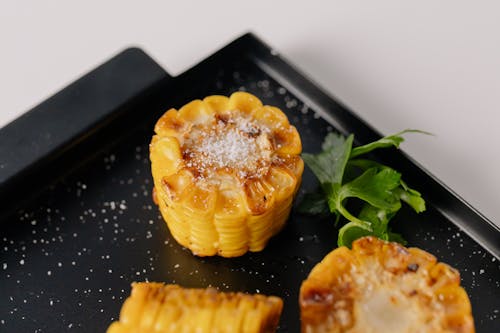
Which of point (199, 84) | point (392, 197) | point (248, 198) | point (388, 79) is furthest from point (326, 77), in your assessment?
point (248, 198)

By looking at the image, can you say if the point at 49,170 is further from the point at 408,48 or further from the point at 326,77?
the point at 408,48

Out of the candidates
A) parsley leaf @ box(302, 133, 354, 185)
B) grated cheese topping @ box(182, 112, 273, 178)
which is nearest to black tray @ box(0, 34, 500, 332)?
parsley leaf @ box(302, 133, 354, 185)

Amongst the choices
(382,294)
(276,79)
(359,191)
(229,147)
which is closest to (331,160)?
(359,191)

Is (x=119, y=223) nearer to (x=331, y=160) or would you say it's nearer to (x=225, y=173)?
(x=225, y=173)

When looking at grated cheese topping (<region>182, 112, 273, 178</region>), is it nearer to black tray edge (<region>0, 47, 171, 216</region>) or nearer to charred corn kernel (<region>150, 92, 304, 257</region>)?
charred corn kernel (<region>150, 92, 304, 257</region>)

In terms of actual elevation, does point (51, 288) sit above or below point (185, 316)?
below

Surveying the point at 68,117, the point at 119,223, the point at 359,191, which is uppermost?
the point at 68,117

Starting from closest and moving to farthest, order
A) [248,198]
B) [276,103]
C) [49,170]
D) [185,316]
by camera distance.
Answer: [185,316] < [248,198] < [49,170] < [276,103]
